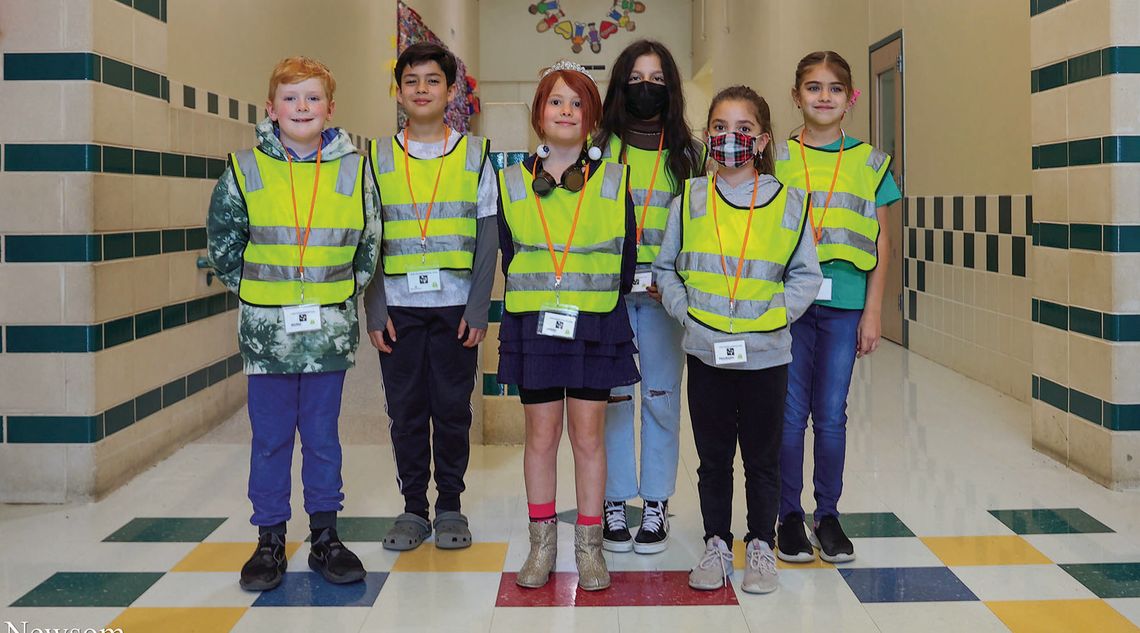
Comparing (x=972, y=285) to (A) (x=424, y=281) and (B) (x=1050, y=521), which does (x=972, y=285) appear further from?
(A) (x=424, y=281)

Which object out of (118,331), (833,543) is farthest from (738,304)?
(118,331)

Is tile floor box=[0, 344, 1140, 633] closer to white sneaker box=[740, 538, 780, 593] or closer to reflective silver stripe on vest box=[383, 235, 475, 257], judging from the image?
white sneaker box=[740, 538, 780, 593]

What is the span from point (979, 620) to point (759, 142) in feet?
3.82

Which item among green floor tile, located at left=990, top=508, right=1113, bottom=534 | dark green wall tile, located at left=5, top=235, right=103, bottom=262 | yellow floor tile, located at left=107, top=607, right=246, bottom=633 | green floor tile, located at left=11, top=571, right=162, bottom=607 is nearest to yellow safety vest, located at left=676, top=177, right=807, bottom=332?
green floor tile, located at left=990, top=508, right=1113, bottom=534

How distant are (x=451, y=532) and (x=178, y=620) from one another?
0.77 meters

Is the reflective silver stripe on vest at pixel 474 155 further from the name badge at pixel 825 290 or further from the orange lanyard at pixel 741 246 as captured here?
the name badge at pixel 825 290

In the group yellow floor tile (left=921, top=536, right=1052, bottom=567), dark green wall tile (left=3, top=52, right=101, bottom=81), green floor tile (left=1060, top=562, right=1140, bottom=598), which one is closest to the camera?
green floor tile (left=1060, top=562, right=1140, bottom=598)

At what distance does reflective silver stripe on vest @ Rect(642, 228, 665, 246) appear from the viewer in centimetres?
284

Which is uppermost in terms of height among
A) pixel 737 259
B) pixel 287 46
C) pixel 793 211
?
pixel 287 46

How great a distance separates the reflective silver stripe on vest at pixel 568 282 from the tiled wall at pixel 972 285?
309 cm

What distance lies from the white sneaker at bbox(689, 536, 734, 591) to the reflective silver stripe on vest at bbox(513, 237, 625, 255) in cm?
72

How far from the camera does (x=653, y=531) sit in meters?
2.94

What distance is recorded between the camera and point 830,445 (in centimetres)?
284

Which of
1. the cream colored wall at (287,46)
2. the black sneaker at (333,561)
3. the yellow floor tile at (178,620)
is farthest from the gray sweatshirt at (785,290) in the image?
the cream colored wall at (287,46)
